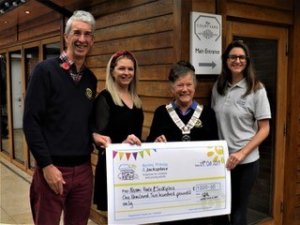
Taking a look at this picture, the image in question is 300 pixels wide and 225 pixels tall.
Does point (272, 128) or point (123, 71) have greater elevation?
point (123, 71)

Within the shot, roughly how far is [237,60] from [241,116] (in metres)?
0.36

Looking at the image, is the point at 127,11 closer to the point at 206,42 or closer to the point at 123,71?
the point at 206,42

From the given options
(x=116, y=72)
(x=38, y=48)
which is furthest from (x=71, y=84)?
(x=38, y=48)

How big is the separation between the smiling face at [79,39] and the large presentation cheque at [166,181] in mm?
545

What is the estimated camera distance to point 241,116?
236 centimetres

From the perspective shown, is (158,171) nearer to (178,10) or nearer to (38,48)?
(178,10)

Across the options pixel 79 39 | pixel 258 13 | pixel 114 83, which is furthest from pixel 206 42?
pixel 79 39

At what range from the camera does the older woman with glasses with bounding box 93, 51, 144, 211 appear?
210cm

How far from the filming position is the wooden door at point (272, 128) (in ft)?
10.2

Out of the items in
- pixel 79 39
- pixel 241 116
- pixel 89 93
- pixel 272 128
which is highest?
pixel 79 39

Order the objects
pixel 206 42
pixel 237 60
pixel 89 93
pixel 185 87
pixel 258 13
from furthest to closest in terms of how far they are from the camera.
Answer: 1. pixel 258 13
2. pixel 206 42
3. pixel 237 60
4. pixel 185 87
5. pixel 89 93

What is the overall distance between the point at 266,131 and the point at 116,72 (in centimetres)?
103

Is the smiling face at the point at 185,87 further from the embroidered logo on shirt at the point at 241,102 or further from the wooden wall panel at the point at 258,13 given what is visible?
the wooden wall panel at the point at 258,13

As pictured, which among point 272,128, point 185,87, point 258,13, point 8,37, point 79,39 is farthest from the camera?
point 8,37
